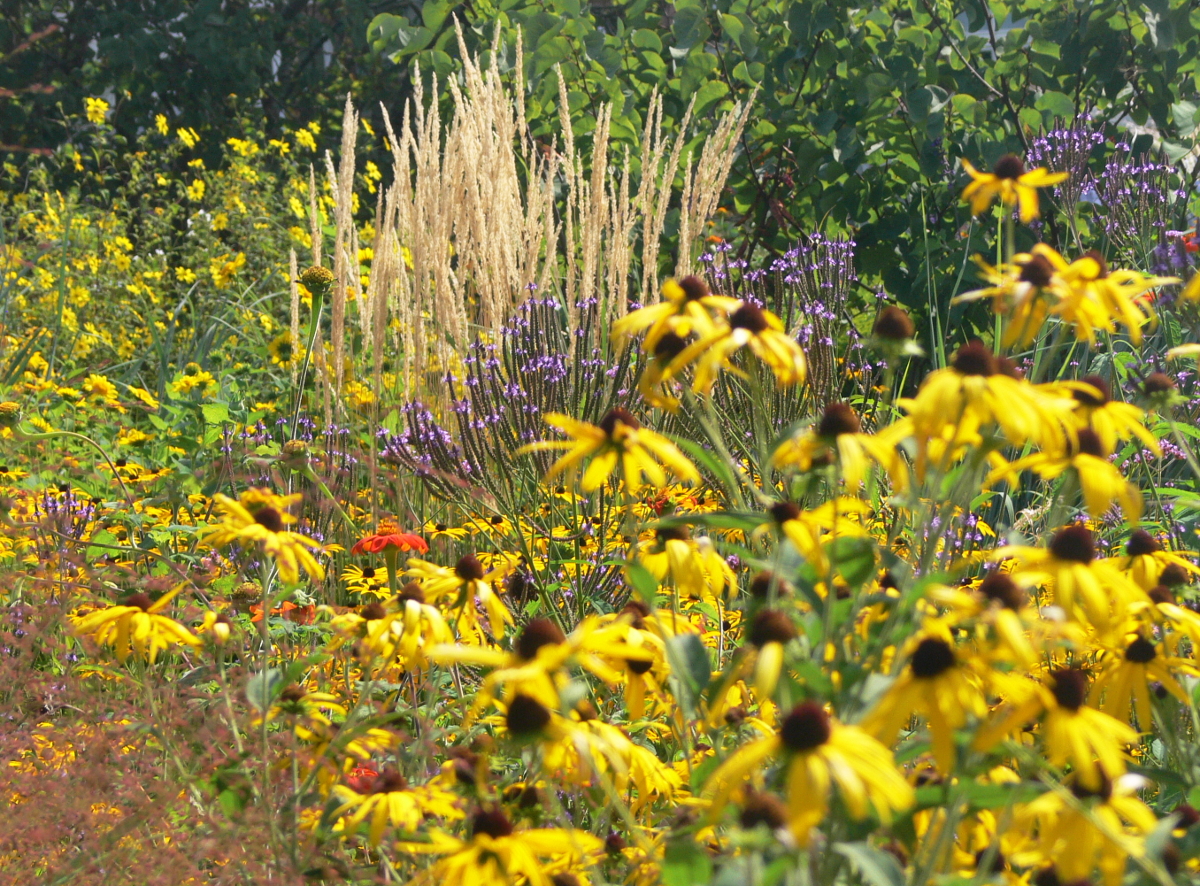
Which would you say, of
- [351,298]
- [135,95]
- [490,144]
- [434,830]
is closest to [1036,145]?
[490,144]

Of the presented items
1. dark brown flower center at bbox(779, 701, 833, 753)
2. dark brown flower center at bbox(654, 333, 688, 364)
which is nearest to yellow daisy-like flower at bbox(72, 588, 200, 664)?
dark brown flower center at bbox(654, 333, 688, 364)

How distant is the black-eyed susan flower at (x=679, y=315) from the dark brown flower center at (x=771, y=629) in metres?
0.30

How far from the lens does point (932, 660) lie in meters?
0.90

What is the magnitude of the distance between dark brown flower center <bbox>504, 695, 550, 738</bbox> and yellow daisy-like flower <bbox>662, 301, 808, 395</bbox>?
14.1 inches

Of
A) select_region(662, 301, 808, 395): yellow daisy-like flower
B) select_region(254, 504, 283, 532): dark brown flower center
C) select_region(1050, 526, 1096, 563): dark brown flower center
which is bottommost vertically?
select_region(254, 504, 283, 532): dark brown flower center

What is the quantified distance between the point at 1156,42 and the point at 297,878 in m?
4.43

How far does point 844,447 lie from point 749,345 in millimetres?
172

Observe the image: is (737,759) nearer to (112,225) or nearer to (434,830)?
(434,830)

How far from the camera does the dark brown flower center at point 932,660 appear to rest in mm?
899

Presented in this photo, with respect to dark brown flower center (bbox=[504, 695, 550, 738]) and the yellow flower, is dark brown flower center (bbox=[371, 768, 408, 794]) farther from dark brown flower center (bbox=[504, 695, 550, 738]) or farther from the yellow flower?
the yellow flower

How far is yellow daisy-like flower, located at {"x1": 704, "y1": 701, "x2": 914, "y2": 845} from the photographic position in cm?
77

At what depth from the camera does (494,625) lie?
55.4 inches

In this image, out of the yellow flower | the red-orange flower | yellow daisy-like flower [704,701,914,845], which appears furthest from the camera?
the yellow flower

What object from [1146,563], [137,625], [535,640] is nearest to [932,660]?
[535,640]
